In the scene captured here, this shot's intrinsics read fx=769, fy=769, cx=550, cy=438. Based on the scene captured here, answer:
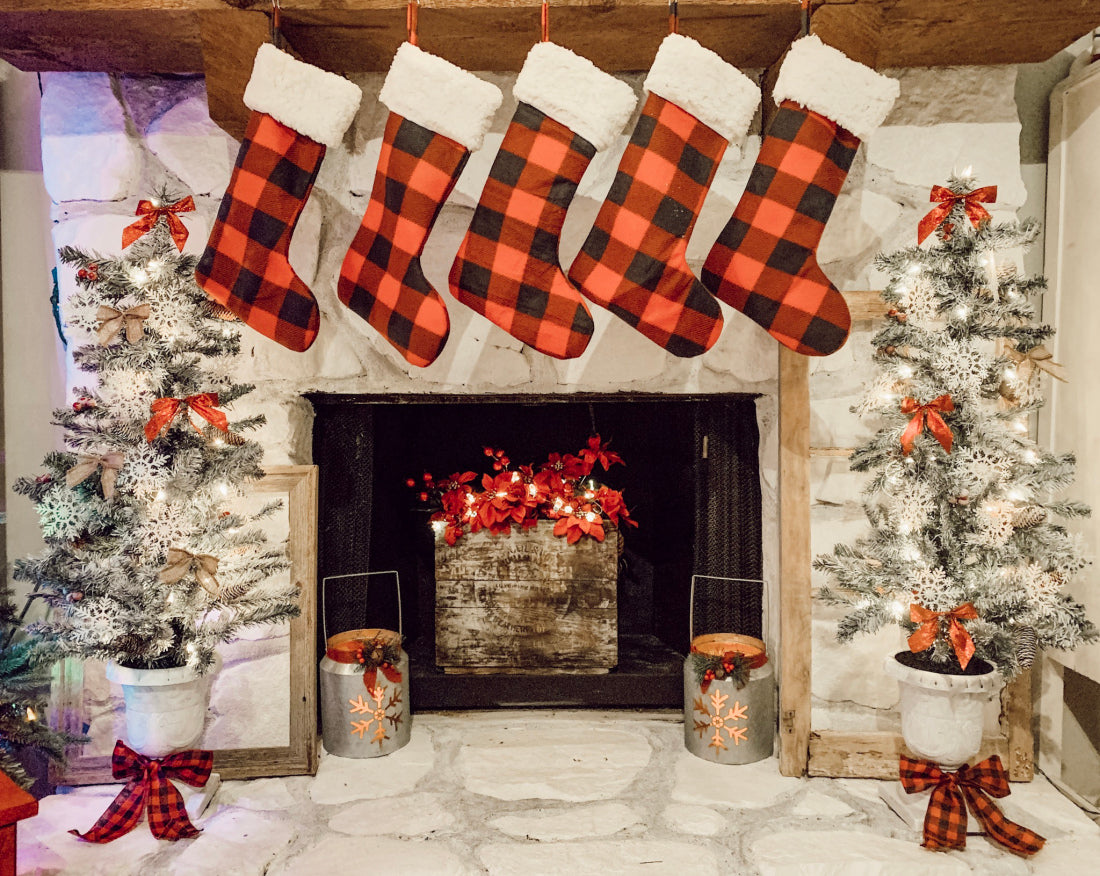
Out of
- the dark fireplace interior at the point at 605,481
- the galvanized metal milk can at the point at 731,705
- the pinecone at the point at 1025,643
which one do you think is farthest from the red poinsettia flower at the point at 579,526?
the pinecone at the point at 1025,643

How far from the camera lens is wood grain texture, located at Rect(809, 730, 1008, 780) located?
1.99 metres

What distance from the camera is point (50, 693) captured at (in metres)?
1.99

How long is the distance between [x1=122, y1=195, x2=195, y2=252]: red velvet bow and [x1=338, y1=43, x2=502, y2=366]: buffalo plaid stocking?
410 millimetres

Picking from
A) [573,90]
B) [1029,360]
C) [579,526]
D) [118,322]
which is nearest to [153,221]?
[118,322]

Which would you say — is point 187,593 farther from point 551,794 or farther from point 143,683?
point 551,794

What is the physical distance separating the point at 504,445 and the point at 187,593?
1080 millimetres

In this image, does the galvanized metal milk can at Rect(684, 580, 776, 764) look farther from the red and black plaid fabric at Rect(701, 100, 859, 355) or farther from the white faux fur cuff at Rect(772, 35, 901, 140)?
the white faux fur cuff at Rect(772, 35, 901, 140)

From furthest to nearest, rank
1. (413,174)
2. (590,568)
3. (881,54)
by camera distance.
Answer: (590,568), (881,54), (413,174)

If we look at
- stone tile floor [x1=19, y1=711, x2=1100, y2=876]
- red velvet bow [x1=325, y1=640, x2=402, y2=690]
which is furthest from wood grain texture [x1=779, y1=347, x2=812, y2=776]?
red velvet bow [x1=325, y1=640, x2=402, y2=690]

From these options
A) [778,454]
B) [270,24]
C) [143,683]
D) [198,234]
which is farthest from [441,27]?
[143,683]

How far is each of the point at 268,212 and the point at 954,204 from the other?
1503 mm

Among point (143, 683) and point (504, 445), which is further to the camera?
point (504, 445)

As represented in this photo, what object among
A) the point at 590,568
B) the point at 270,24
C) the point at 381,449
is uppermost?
the point at 270,24

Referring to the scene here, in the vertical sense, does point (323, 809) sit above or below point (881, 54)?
below
